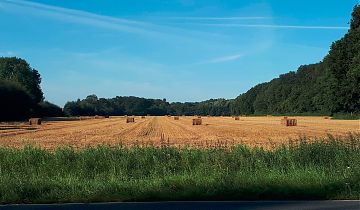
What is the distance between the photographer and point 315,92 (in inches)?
5758

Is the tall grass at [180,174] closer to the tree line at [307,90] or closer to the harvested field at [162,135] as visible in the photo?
the harvested field at [162,135]

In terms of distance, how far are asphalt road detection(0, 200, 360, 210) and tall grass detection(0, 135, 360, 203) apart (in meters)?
0.51

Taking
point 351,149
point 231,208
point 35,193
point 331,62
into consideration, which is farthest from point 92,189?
point 331,62

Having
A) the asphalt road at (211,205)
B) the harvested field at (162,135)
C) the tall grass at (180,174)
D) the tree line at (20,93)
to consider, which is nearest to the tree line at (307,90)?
the tree line at (20,93)

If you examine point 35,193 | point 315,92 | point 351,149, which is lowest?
point 35,193

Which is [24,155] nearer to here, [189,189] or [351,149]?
[189,189]

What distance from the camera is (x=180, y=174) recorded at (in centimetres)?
1329

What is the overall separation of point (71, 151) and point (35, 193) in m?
5.62

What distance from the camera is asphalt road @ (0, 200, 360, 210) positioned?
942cm

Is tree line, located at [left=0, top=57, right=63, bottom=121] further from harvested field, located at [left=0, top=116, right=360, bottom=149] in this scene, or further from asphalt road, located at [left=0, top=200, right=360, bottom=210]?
asphalt road, located at [left=0, top=200, right=360, bottom=210]

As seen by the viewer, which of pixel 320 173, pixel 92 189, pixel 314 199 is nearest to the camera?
pixel 314 199

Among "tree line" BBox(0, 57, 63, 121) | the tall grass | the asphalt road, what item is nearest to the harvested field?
the tall grass

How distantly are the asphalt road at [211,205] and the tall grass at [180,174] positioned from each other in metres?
0.51

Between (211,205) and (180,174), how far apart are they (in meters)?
3.59
